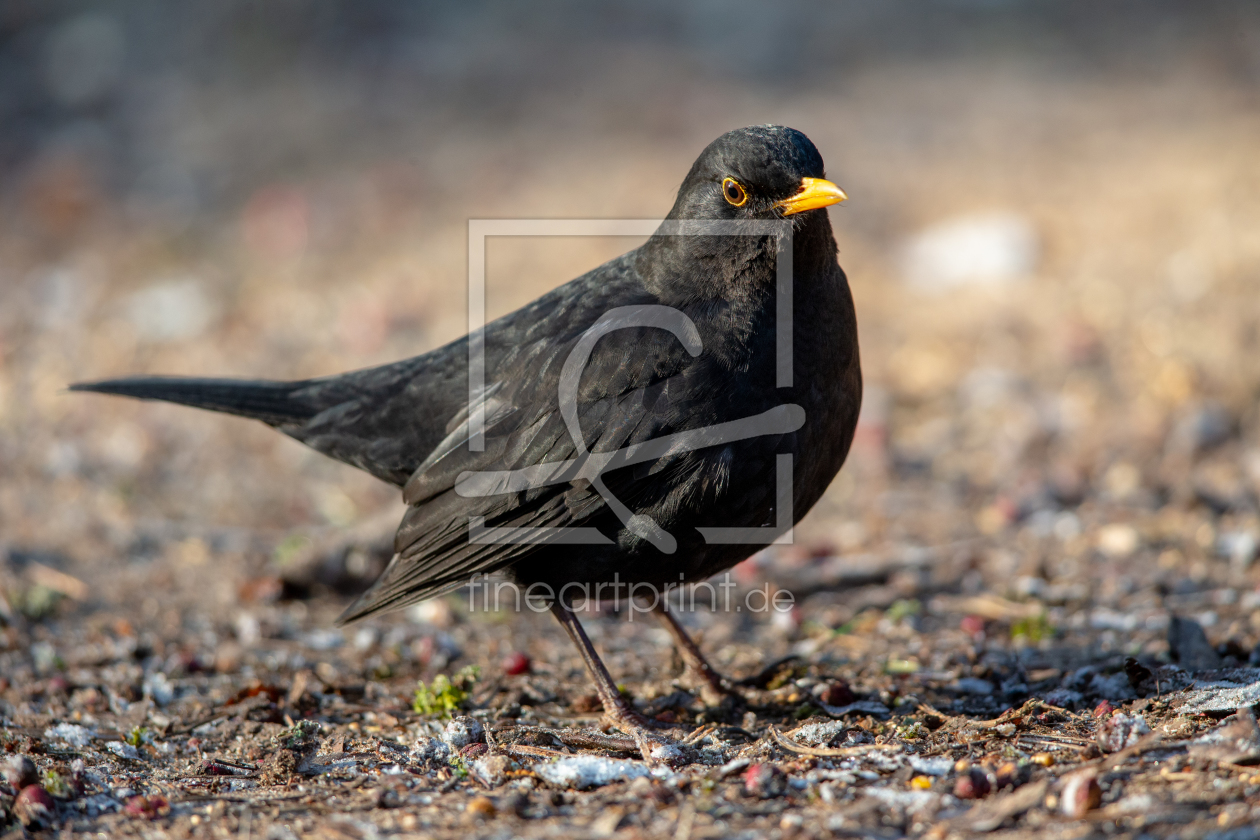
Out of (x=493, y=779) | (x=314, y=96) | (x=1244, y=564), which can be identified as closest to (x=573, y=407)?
(x=493, y=779)

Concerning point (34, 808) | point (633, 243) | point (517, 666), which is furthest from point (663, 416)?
point (633, 243)

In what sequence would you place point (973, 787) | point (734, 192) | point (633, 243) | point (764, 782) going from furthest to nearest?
1. point (633, 243)
2. point (734, 192)
3. point (764, 782)
4. point (973, 787)

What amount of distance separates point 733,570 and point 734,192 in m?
2.37

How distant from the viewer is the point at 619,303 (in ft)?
13.7

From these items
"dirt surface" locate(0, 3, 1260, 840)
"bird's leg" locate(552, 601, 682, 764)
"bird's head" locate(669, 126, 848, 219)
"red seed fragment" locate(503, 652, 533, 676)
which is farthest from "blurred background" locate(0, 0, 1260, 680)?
"bird's head" locate(669, 126, 848, 219)

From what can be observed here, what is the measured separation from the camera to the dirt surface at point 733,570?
348cm

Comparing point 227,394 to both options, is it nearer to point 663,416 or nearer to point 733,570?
point 663,416

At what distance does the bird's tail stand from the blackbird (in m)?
0.77

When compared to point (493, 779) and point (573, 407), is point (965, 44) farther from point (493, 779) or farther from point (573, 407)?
point (493, 779)

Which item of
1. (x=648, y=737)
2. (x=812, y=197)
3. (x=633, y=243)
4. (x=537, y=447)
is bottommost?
(x=648, y=737)

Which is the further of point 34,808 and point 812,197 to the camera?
point 812,197

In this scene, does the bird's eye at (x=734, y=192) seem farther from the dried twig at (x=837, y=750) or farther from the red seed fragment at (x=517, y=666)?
the red seed fragment at (x=517, y=666)

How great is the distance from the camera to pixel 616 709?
408cm

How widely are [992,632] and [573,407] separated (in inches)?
89.7
